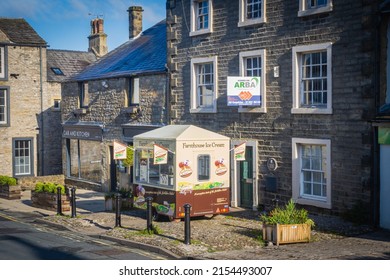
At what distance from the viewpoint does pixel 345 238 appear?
1305 centimetres

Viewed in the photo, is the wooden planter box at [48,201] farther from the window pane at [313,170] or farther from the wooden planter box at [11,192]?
the window pane at [313,170]

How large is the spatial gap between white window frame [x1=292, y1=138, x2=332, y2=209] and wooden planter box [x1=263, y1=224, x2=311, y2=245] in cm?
282

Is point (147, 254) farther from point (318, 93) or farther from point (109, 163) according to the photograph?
point (109, 163)

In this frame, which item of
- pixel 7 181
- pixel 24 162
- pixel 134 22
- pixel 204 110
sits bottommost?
pixel 7 181

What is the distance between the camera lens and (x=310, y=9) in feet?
51.3

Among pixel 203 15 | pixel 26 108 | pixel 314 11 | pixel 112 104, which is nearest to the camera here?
pixel 314 11

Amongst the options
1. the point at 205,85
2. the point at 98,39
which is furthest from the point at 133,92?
the point at 98,39

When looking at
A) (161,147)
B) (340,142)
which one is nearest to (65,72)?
(161,147)

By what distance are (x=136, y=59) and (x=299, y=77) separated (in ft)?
30.8

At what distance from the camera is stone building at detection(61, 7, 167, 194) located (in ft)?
72.1

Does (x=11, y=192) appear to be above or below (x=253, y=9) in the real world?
below

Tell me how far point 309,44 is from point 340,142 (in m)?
2.62

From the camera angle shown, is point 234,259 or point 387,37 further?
point 387,37

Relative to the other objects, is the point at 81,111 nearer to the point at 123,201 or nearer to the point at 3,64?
the point at 3,64
